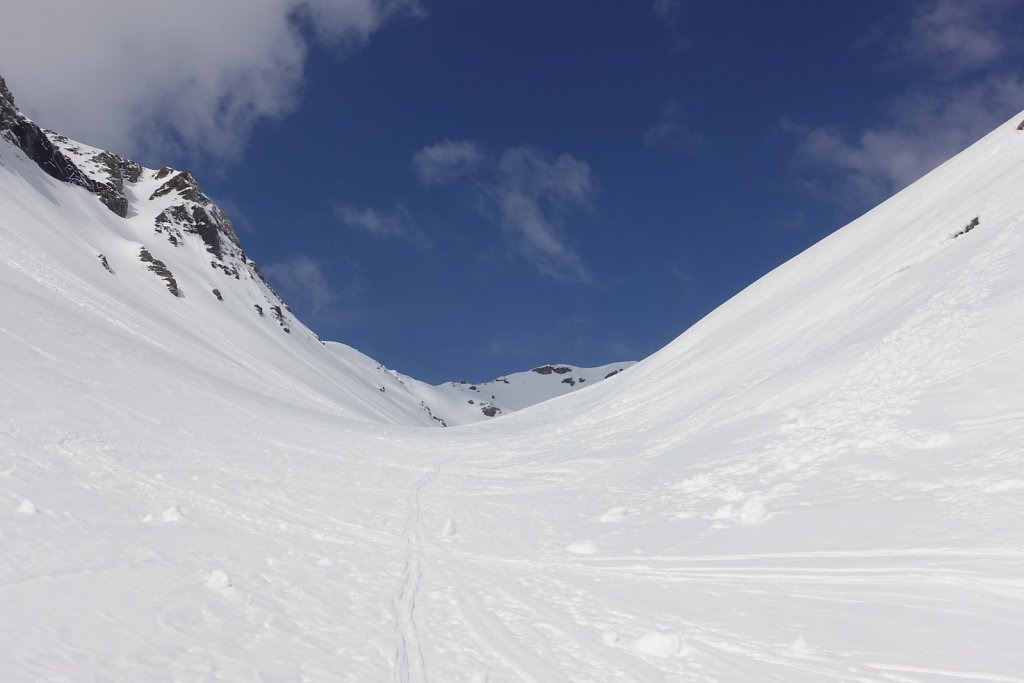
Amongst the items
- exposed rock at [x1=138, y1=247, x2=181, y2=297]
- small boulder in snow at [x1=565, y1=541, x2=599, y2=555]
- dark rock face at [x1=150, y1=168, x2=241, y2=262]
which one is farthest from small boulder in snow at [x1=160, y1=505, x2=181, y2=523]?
dark rock face at [x1=150, y1=168, x2=241, y2=262]

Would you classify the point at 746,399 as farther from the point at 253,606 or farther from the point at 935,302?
the point at 253,606

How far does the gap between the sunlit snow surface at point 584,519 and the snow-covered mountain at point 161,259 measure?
18.3 m

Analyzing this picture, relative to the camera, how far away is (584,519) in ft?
43.9

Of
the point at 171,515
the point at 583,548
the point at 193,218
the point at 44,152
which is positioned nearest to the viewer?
the point at 171,515

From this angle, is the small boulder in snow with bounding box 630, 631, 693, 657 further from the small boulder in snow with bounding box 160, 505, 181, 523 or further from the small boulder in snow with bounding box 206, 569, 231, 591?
the small boulder in snow with bounding box 160, 505, 181, 523

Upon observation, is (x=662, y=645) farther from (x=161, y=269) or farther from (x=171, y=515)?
(x=161, y=269)

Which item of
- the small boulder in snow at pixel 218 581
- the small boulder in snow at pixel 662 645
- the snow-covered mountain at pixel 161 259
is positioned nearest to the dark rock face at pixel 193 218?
the snow-covered mountain at pixel 161 259

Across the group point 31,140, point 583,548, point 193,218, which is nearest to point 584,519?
point 583,548

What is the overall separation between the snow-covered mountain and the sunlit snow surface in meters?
18.3

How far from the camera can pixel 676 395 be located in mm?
27047

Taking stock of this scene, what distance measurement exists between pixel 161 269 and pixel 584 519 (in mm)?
61359

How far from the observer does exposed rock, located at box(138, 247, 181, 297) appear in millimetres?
59250

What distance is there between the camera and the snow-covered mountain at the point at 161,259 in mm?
44031

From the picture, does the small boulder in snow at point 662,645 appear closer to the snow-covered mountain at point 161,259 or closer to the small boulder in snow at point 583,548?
the small boulder in snow at point 583,548
